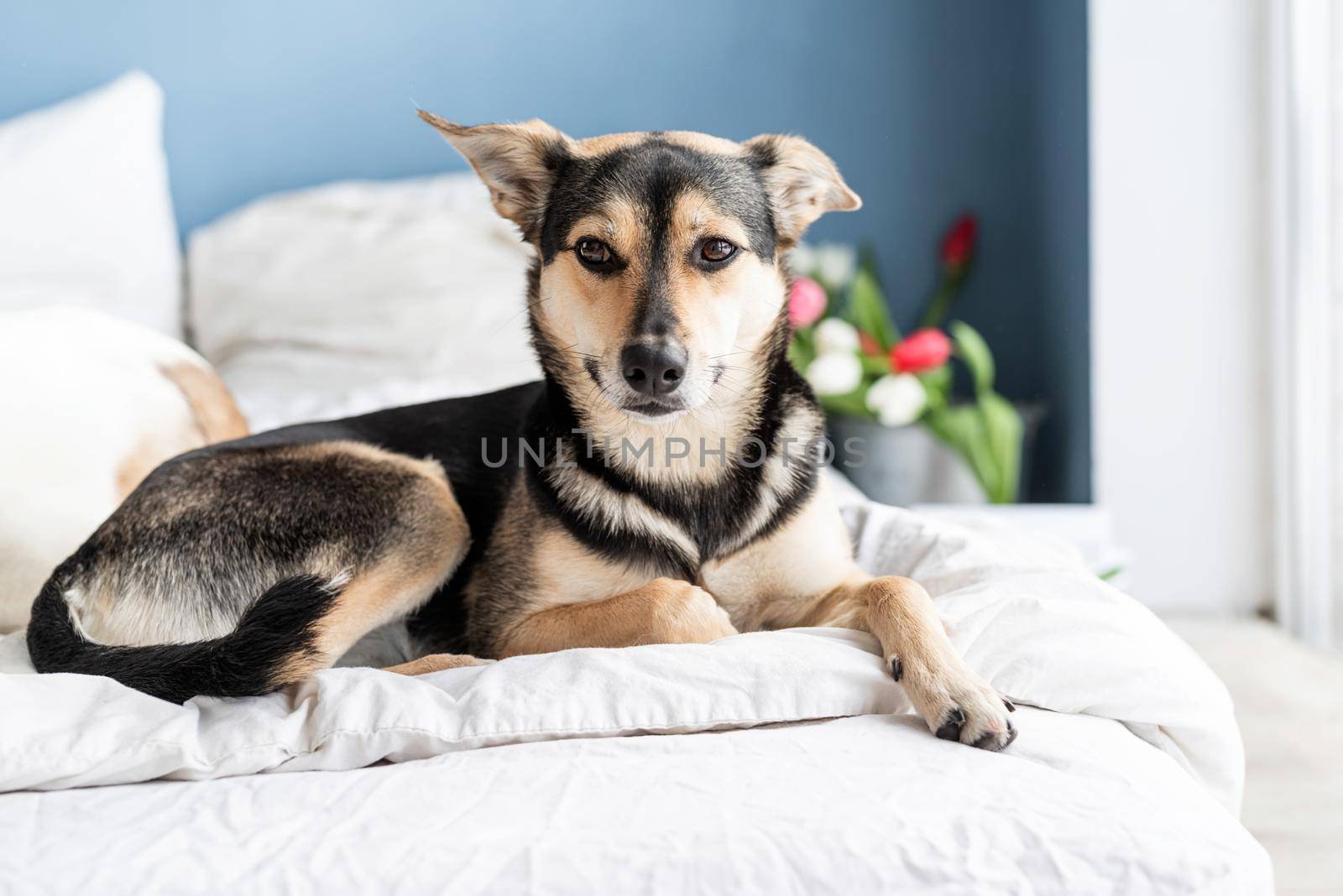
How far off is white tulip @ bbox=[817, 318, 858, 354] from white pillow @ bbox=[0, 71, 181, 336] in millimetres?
1963

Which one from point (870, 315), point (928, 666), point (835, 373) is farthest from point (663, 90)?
point (928, 666)

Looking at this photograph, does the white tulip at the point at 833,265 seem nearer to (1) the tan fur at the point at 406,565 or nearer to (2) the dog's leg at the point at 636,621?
(1) the tan fur at the point at 406,565

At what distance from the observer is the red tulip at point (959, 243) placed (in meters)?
3.62

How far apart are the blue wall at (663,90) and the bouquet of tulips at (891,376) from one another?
32 cm

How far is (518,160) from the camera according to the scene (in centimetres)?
162

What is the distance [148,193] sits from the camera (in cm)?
322

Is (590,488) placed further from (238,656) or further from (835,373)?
(835,373)

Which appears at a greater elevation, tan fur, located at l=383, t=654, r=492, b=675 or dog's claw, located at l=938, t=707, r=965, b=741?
dog's claw, located at l=938, t=707, r=965, b=741

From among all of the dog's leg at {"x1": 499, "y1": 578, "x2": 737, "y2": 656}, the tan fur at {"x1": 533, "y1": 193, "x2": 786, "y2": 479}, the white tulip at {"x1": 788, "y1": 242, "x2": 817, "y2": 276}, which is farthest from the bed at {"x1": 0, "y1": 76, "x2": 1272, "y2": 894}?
the white tulip at {"x1": 788, "y1": 242, "x2": 817, "y2": 276}

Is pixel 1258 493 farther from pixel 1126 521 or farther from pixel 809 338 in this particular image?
pixel 809 338

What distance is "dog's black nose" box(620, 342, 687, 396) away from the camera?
138cm

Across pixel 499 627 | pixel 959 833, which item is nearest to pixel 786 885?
pixel 959 833

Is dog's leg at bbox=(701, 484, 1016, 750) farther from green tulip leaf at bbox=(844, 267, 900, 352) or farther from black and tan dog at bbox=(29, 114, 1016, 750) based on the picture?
green tulip leaf at bbox=(844, 267, 900, 352)

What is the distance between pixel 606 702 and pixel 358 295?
7.35 feet
